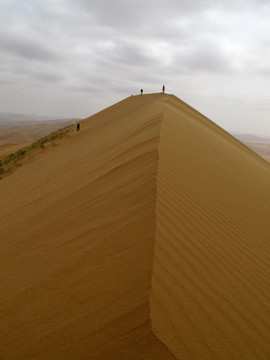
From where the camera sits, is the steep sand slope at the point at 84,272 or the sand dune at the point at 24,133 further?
the sand dune at the point at 24,133

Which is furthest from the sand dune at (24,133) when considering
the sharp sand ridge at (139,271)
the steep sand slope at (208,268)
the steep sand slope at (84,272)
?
the steep sand slope at (208,268)

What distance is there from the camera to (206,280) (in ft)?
7.40

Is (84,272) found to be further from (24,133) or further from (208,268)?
(24,133)

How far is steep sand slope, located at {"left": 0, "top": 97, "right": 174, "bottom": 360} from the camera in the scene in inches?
68.7

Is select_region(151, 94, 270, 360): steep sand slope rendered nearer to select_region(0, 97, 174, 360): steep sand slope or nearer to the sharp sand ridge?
the sharp sand ridge

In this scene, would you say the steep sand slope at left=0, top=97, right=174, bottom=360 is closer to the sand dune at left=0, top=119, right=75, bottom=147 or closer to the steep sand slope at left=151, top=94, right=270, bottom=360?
the steep sand slope at left=151, top=94, right=270, bottom=360

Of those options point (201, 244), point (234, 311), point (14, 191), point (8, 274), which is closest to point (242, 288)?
point (234, 311)

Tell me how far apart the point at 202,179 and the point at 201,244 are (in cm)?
185

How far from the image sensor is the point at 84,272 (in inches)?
91.3

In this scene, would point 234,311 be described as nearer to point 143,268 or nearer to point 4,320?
point 143,268

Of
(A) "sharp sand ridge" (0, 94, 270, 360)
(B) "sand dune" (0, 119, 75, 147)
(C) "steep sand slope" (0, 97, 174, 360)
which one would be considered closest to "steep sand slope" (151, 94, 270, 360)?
(A) "sharp sand ridge" (0, 94, 270, 360)

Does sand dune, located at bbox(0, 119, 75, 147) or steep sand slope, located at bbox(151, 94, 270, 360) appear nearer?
steep sand slope, located at bbox(151, 94, 270, 360)

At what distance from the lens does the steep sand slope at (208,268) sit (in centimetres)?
179

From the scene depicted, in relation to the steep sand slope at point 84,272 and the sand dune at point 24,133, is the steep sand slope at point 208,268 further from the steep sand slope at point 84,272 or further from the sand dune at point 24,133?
the sand dune at point 24,133
